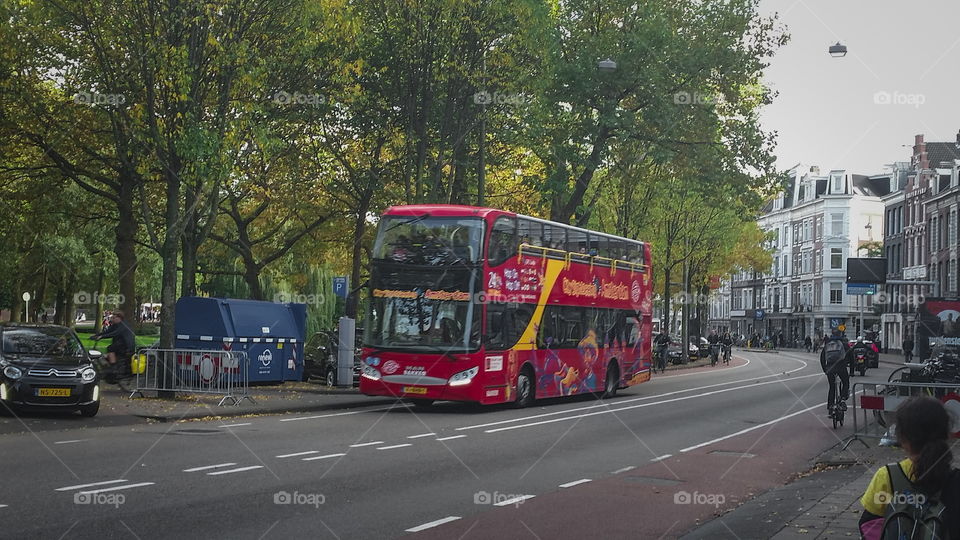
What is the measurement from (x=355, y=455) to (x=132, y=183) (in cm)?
2188

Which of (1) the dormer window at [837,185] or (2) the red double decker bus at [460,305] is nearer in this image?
(2) the red double decker bus at [460,305]

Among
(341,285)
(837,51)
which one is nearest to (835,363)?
(341,285)

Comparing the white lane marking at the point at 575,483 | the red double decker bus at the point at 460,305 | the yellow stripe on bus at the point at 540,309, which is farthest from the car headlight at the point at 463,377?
the white lane marking at the point at 575,483

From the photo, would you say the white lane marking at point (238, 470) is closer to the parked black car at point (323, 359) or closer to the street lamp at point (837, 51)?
the parked black car at point (323, 359)

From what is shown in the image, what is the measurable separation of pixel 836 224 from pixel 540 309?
306 feet

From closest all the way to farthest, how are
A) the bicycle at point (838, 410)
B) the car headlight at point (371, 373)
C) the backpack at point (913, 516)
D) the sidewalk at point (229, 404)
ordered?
the backpack at point (913, 516) < the sidewalk at point (229, 404) < the bicycle at point (838, 410) < the car headlight at point (371, 373)

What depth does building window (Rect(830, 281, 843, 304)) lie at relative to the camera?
110938 mm

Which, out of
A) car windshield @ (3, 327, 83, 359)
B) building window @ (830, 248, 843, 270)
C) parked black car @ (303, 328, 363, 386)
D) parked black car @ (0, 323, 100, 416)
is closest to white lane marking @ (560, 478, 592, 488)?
parked black car @ (0, 323, 100, 416)

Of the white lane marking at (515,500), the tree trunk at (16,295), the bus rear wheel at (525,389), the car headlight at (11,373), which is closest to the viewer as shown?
the white lane marking at (515,500)

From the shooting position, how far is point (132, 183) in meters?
34.1

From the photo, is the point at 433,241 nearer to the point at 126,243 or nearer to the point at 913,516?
the point at 126,243

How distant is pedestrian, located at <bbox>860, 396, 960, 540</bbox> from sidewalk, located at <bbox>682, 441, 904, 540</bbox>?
463 centimetres

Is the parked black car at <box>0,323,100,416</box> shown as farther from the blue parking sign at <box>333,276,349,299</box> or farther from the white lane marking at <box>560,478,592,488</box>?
the white lane marking at <box>560,478,592,488</box>

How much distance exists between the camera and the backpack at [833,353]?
70.5 ft
